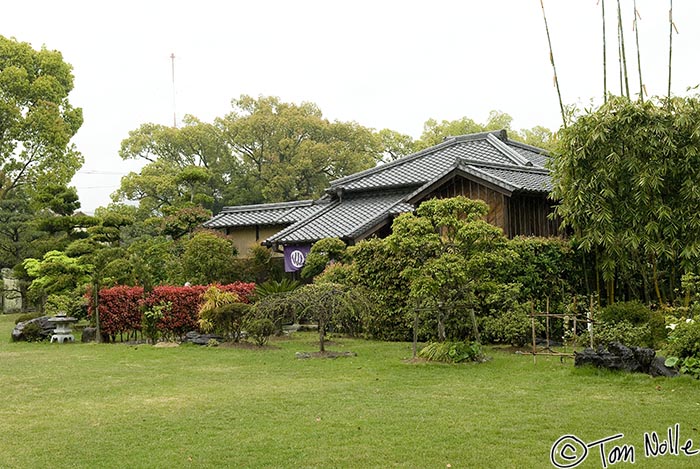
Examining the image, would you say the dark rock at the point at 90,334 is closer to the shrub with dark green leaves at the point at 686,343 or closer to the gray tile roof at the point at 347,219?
the gray tile roof at the point at 347,219

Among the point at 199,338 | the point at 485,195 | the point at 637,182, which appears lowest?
the point at 199,338

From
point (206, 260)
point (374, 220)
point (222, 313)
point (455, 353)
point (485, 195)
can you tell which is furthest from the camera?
point (206, 260)

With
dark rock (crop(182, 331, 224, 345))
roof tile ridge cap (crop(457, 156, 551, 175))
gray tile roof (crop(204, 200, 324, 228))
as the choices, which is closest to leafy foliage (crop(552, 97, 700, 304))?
roof tile ridge cap (crop(457, 156, 551, 175))

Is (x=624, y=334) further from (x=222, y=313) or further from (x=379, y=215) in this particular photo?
(x=379, y=215)

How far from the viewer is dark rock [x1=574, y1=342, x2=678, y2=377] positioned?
879 cm

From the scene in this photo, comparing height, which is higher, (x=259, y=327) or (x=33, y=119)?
(x=33, y=119)

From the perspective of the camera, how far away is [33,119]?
28.8 metres

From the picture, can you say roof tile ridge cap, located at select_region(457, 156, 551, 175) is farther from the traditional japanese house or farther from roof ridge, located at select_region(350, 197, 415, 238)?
roof ridge, located at select_region(350, 197, 415, 238)

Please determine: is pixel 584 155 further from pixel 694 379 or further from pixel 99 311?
pixel 99 311

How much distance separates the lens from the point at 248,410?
7.44 metres

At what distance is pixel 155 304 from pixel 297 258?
201 inches

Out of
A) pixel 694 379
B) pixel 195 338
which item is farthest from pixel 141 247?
pixel 694 379

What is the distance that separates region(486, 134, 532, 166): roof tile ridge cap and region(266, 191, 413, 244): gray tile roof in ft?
10.1

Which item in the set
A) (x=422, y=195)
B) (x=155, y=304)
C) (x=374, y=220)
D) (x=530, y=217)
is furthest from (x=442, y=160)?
(x=155, y=304)
